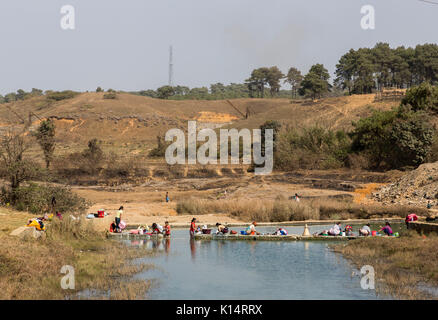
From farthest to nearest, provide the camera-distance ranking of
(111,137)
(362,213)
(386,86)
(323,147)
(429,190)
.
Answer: (386,86) → (111,137) → (323,147) → (429,190) → (362,213)

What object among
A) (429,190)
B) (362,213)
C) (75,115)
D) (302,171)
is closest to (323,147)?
(302,171)

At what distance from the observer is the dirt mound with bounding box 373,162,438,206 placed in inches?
1559

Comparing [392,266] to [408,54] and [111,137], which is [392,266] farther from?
[408,54]

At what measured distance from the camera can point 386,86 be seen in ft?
416

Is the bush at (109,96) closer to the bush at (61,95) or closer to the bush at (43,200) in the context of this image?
the bush at (61,95)

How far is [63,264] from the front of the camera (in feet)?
62.6

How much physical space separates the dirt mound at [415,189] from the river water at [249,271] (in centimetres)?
1596

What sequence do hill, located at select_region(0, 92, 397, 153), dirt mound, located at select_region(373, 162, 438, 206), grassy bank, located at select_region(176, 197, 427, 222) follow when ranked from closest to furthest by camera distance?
Result: grassy bank, located at select_region(176, 197, 427, 222), dirt mound, located at select_region(373, 162, 438, 206), hill, located at select_region(0, 92, 397, 153)

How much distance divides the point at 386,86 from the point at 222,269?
115m

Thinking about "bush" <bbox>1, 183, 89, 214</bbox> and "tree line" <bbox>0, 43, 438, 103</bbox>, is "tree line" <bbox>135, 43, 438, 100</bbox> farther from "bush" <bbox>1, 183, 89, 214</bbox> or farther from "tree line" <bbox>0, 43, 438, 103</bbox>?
"bush" <bbox>1, 183, 89, 214</bbox>

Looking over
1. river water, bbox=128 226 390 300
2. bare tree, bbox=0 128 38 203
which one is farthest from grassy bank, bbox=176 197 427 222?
bare tree, bbox=0 128 38 203

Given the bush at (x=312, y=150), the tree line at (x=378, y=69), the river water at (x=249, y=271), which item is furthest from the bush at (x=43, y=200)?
the tree line at (x=378, y=69)

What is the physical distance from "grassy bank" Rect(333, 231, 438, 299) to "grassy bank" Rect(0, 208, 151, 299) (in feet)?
26.1

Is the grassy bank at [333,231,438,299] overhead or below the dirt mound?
below
